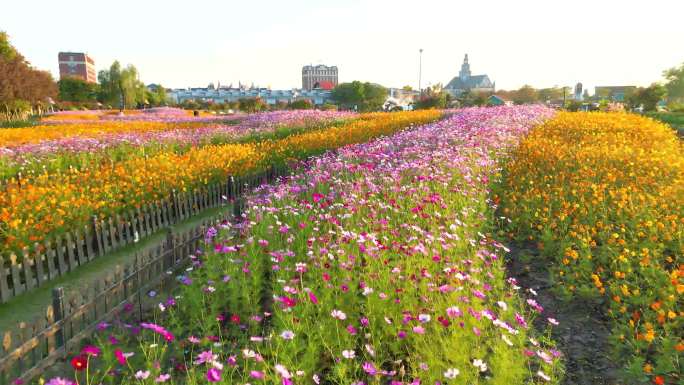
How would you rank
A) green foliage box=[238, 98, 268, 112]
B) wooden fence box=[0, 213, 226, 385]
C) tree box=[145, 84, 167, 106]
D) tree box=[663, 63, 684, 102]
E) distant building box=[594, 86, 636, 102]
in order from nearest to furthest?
1. wooden fence box=[0, 213, 226, 385]
2. green foliage box=[238, 98, 268, 112]
3. tree box=[145, 84, 167, 106]
4. tree box=[663, 63, 684, 102]
5. distant building box=[594, 86, 636, 102]

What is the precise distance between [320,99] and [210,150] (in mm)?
179686

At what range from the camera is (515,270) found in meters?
6.25

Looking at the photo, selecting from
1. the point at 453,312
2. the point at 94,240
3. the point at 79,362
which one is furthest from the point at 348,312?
the point at 94,240

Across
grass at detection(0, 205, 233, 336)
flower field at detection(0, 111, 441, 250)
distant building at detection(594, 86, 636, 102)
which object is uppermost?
distant building at detection(594, 86, 636, 102)

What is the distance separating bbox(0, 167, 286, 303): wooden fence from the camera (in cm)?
602

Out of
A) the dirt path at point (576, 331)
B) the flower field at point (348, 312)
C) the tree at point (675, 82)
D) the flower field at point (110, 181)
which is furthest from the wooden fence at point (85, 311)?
the tree at point (675, 82)

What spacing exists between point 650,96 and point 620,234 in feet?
179

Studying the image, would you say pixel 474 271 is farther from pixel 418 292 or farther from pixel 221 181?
pixel 221 181

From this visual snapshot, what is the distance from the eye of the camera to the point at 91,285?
639 centimetres

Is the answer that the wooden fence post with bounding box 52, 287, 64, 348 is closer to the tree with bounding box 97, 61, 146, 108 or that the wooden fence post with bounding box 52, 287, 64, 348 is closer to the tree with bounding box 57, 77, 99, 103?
the tree with bounding box 97, 61, 146, 108

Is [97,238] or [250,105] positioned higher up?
[250,105]

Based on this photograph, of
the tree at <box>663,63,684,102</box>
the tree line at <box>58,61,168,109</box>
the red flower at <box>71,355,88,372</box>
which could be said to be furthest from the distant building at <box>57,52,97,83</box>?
the red flower at <box>71,355,88,372</box>

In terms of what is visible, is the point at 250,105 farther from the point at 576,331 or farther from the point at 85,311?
the point at 576,331

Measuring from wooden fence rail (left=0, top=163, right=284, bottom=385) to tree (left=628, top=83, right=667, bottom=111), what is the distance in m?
55.3
